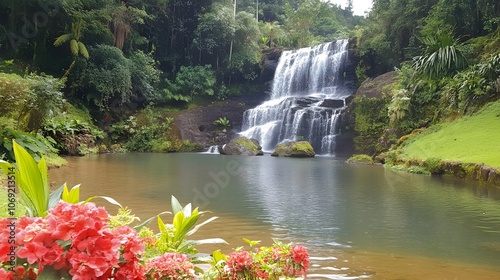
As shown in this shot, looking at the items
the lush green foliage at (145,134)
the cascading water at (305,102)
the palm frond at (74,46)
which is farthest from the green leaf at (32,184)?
the cascading water at (305,102)

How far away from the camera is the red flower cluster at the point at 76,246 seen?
4.43 feet

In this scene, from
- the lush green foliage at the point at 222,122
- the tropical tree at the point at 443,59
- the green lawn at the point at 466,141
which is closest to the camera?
the green lawn at the point at 466,141

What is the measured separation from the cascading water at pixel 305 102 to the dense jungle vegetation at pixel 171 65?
1680 millimetres

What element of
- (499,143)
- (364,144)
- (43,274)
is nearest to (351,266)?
(43,274)

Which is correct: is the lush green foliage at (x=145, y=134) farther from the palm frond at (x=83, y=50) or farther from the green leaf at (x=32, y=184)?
the green leaf at (x=32, y=184)

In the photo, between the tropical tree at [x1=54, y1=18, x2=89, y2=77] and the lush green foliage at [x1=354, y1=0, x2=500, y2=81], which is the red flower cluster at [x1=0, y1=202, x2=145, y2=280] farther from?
the tropical tree at [x1=54, y1=18, x2=89, y2=77]

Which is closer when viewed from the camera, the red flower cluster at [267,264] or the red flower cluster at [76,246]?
the red flower cluster at [76,246]

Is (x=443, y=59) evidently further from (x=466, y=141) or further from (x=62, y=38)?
(x=62, y=38)

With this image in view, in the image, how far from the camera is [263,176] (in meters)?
11.2

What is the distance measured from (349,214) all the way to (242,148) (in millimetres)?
14370

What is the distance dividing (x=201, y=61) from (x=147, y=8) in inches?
202

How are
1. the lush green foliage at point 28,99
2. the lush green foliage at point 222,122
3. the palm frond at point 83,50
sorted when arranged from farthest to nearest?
the lush green foliage at point 222,122
the palm frond at point 83,50
the lush green foliage at point 28,99

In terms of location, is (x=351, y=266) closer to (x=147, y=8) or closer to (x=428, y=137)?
(x=428, y=137)

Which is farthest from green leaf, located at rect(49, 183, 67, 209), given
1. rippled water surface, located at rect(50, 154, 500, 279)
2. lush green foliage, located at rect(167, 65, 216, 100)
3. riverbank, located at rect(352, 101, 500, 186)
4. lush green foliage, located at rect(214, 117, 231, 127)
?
lush green foliage, located at rect(167, 65, 216, 100)
